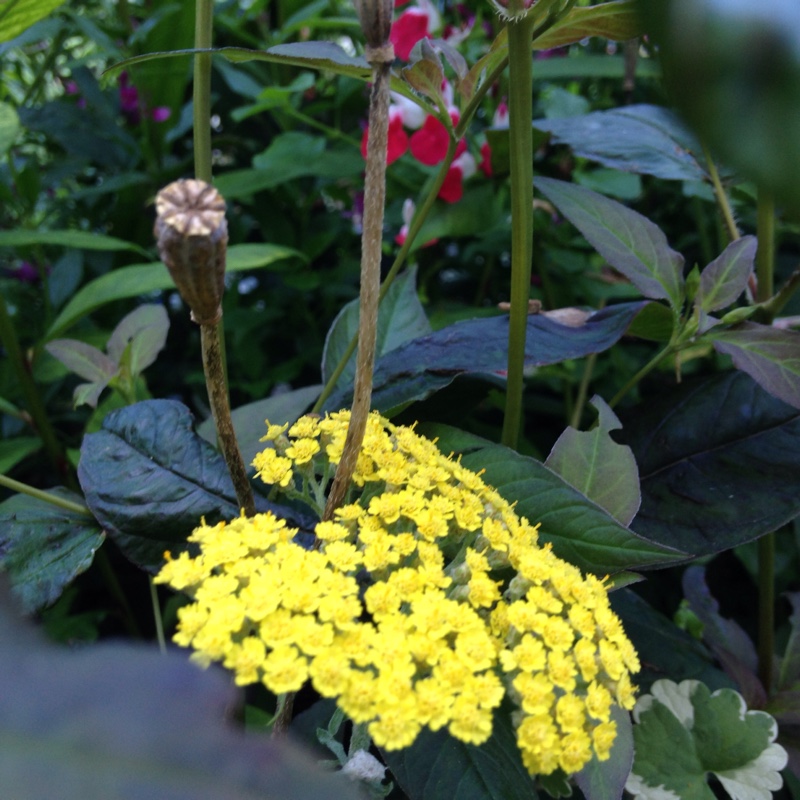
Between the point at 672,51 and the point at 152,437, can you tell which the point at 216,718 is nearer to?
the point at 672,51

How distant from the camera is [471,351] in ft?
1.77

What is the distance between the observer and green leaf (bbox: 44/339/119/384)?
622mm

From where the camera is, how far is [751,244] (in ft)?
1.83

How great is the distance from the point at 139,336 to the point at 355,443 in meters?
0.35

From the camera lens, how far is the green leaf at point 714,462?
548mm

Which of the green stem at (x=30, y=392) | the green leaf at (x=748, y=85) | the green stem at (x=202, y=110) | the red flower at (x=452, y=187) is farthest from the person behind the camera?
the red flower at (x=452, y=187)

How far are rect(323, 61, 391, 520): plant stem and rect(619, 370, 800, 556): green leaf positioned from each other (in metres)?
0.30

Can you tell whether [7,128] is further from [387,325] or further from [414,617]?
[414,617]

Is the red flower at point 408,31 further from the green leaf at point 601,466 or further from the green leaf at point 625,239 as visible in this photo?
the green leaf at point 601,466

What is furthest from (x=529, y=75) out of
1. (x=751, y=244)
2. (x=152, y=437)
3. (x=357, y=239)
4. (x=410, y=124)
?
(x=357, y=239)

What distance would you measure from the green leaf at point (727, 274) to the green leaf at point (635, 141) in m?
0.14

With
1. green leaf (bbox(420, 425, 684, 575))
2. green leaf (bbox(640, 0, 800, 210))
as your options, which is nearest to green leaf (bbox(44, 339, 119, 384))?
green leaf (bbox(420, 425, 684, 575))

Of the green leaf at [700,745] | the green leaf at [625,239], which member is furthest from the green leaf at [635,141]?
A: the green leaf at [700,745]

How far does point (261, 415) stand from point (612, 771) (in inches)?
14.9
